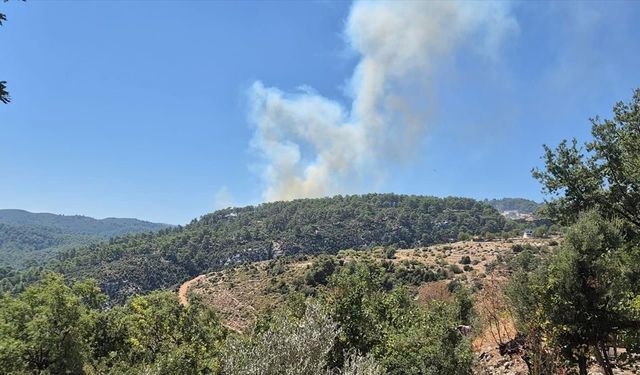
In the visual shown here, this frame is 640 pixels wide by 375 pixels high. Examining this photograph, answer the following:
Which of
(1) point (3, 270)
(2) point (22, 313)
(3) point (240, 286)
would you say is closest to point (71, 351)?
(2) point (22, 313)

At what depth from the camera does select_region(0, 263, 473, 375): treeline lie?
33.9 ft

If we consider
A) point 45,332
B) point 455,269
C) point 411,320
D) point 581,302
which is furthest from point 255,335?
point 455,269

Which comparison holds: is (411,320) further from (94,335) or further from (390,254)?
(390,254)

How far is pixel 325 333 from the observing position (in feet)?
35.5

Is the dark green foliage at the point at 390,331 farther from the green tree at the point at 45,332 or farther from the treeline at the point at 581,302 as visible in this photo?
the green tree at the point at 45,332

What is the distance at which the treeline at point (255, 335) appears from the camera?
10328 mm

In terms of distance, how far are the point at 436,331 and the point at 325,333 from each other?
2987 mm

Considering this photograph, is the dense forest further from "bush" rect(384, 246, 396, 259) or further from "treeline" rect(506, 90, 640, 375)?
"bush" rect(384, 246, 396, 259)

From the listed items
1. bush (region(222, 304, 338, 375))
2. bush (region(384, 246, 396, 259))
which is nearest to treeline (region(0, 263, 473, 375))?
bush (region(222, 304, 338, 375))

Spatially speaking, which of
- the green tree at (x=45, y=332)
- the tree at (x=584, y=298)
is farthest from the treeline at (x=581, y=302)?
the green tree at (x=45, y=332)

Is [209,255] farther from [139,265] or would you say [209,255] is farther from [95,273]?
[95,273]

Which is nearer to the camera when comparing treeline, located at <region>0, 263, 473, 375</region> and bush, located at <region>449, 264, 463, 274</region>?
treeline, located at <region>0, 263, 473, 375</region>

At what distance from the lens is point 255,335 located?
13.7m

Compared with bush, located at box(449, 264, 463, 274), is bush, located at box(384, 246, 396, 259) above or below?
above
